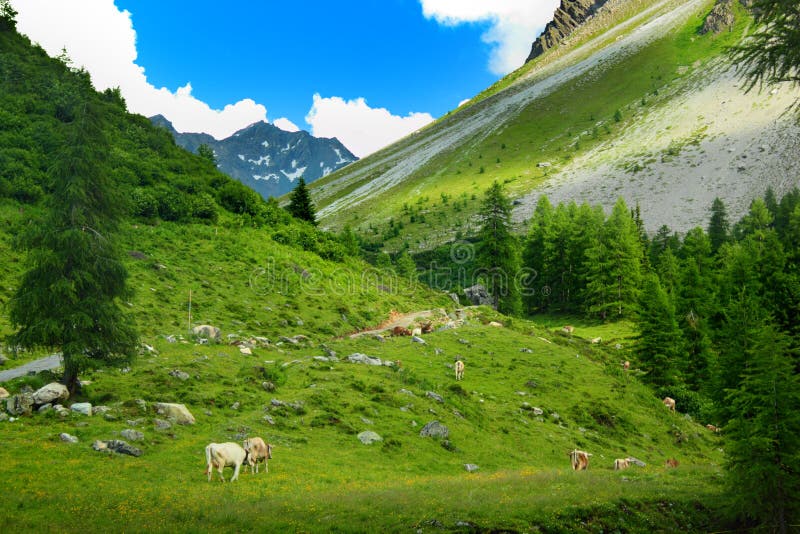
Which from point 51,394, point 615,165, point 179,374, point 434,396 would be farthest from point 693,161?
point 51,394

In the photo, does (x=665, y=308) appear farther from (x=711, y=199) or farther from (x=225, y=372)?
(x=711, y=199)

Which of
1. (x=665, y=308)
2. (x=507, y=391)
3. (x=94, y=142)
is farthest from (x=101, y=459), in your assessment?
(x=665, y=308)

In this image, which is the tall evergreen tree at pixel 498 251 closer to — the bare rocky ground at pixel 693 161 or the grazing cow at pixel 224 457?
the bare rocky ground at pixel 693 161

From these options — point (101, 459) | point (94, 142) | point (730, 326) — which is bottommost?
point (101, 459)

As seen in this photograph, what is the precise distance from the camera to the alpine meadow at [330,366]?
45.8 ft

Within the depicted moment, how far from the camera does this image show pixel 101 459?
51.3 feet

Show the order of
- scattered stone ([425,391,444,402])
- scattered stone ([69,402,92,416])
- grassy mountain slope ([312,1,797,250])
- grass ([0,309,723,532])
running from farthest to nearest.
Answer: grassy mountain slope ([312,1,797,250])
scattered stone ([425,391,444,402])
scattered stone ([69,402,92,416])
grass ([0,309,723,532])

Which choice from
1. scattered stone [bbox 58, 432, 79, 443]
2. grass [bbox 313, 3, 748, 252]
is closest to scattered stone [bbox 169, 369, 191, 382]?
scattered stone [bbox 58, 432, 79, 443]

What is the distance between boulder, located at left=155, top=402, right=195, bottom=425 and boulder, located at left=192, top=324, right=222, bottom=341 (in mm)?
12350

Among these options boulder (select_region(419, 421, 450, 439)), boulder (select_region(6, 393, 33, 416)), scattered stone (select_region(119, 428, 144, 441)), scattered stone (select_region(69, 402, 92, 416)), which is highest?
boulder (select_region(6, 393, 33, 416))

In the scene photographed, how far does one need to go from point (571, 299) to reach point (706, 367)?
112 ft

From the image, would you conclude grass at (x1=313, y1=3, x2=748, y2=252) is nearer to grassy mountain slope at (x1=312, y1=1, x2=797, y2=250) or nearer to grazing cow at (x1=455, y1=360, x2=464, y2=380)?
grassy mountain slope at (x1=312, y1=1, x2=797, y2=250)

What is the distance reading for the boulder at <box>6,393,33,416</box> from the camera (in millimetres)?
17375

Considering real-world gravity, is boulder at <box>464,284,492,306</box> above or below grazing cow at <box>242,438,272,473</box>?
above
